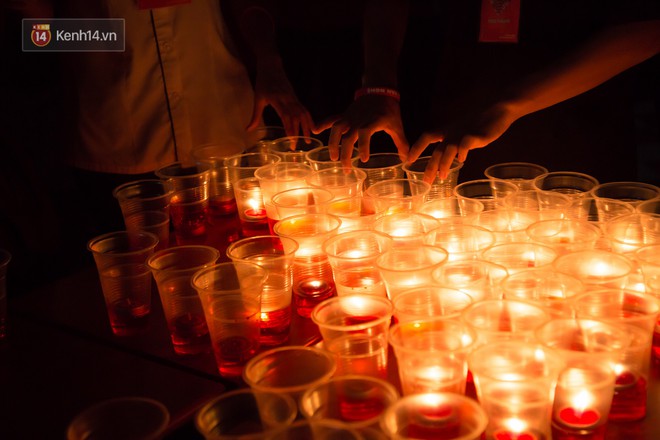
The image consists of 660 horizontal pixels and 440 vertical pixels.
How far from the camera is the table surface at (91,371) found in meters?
1.61

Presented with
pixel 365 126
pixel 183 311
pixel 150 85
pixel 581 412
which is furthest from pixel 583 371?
pixel 150 85

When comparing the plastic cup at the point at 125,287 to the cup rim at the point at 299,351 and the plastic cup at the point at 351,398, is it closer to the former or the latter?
the cup rim at the point at 299,351

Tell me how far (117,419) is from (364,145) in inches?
52.2

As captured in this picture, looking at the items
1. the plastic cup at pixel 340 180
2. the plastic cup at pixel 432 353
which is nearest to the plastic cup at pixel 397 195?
the plastic cup at pixel 340 180

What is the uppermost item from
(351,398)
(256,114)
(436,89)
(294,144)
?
(436,89)

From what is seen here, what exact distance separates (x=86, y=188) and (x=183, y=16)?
96cm

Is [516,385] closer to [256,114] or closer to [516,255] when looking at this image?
[516,255]

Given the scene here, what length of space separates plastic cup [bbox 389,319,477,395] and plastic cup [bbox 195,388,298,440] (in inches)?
10.5

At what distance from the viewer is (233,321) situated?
1720 mm

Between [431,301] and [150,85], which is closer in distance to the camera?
[431,301]

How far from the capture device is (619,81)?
2.92 metres

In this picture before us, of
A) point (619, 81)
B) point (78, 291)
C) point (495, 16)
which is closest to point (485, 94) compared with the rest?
point (495, 16)

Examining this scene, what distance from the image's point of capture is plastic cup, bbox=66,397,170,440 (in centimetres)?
143

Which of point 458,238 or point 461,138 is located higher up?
point 461,138
